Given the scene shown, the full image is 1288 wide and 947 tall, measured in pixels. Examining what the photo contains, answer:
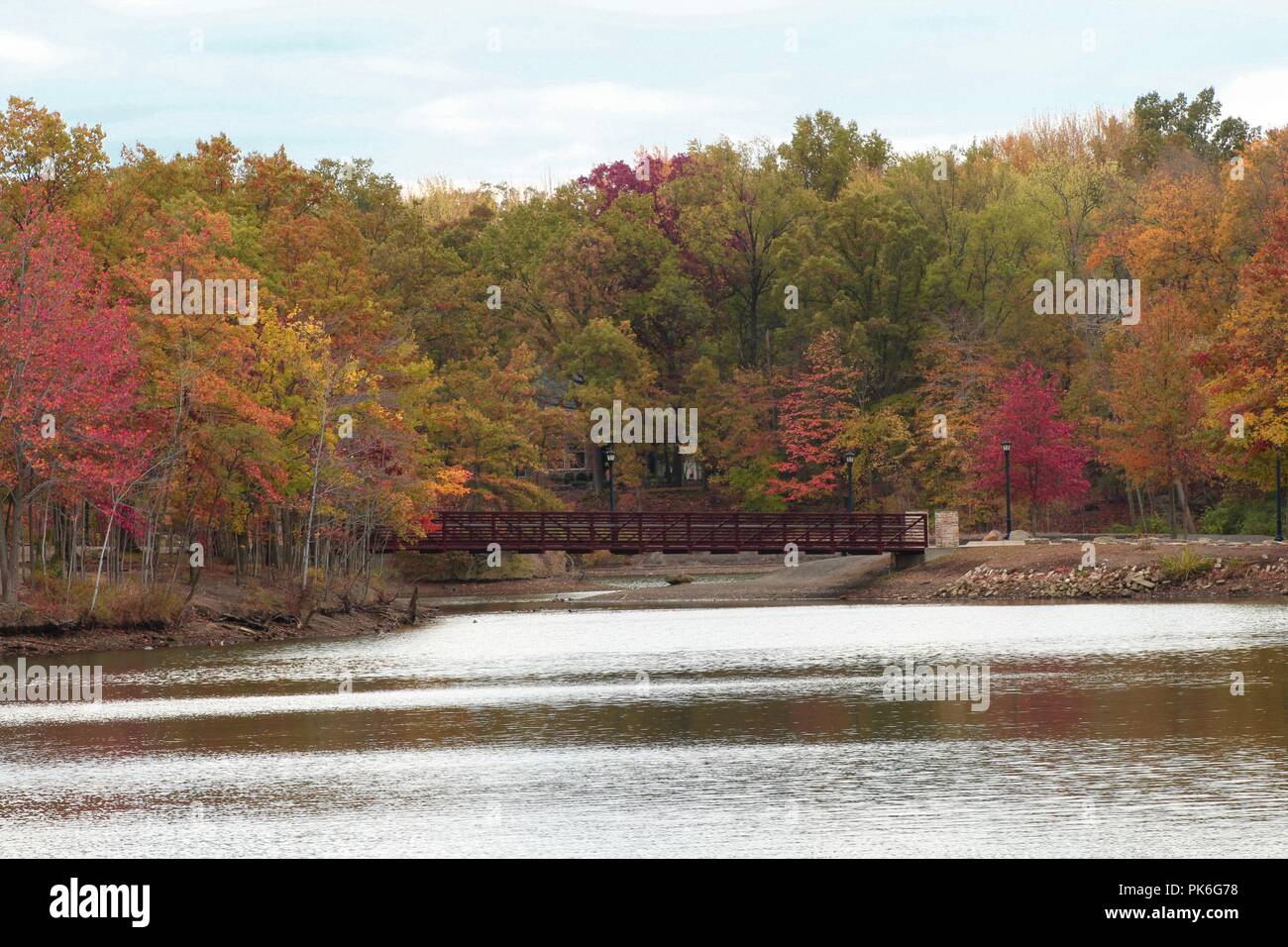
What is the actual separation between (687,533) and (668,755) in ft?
143

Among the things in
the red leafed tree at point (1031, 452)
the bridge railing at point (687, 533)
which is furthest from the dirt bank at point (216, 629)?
the red leafed tree at point (1031, 452)

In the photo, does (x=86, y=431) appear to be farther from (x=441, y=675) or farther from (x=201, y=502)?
(x=441, y=675)

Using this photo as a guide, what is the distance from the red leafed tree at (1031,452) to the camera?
69625 millimetres

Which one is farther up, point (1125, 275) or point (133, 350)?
point (1125, 275)

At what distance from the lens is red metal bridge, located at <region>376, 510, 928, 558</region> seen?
64.0m

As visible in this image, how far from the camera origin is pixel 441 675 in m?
34.8

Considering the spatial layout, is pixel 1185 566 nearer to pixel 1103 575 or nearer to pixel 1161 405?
pixel 1103 575

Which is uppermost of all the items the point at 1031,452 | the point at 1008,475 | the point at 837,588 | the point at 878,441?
the point at 878,441

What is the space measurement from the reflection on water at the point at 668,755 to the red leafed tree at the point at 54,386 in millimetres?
5534

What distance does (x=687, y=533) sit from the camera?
65.9 meters

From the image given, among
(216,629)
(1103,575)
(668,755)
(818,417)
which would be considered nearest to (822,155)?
(818,417)

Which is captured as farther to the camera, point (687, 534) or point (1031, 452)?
point (1031, 452)
